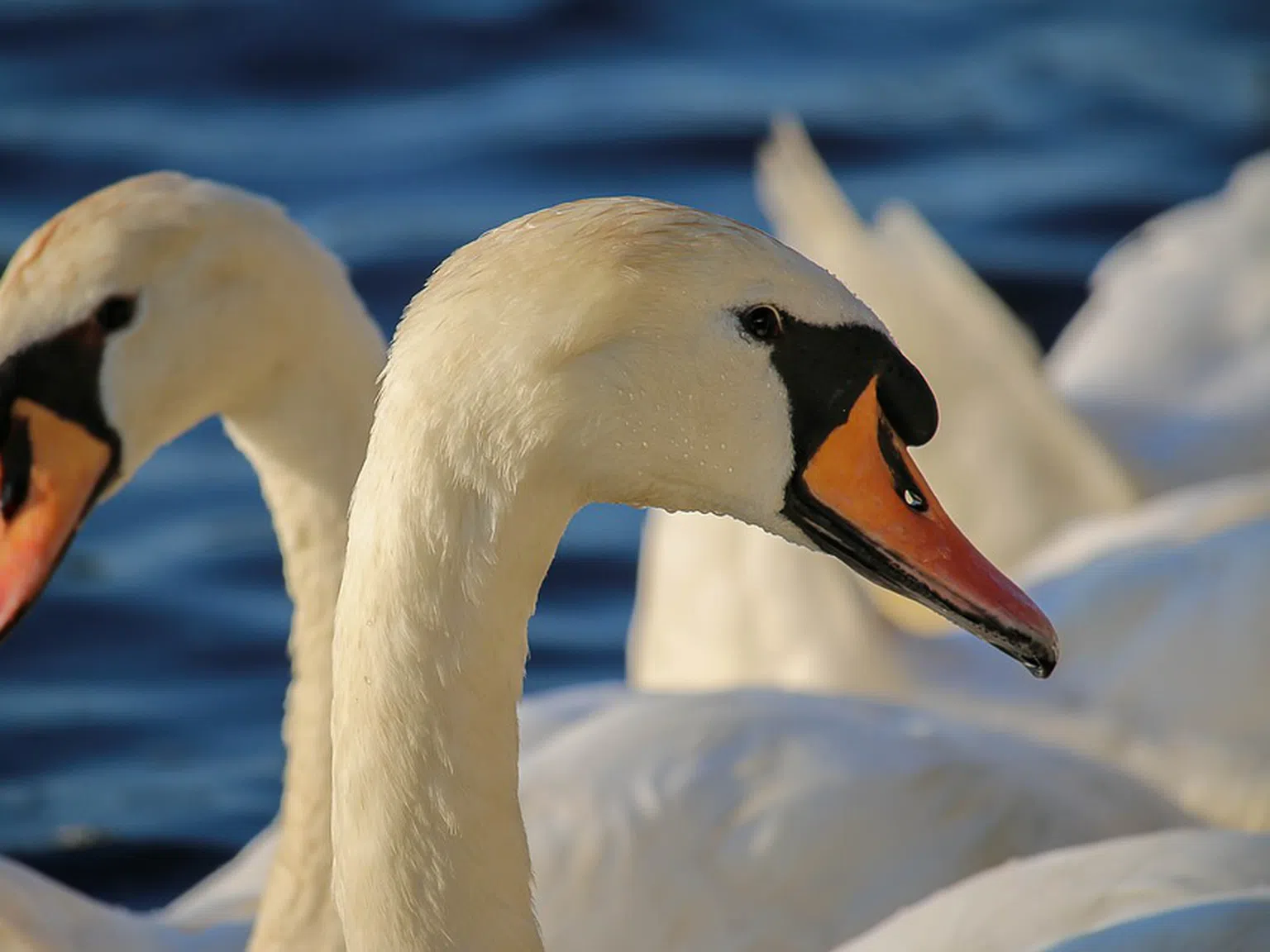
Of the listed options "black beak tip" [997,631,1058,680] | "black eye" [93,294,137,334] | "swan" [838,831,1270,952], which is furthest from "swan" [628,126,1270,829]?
"black beak tip" [997,631,1058,680]

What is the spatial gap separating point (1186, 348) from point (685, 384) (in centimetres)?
398

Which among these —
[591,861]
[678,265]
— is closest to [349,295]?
[591,861]

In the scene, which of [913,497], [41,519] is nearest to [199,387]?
[41,519]

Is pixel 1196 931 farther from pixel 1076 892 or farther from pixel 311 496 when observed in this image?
pixel 311 496

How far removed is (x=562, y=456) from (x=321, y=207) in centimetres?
607

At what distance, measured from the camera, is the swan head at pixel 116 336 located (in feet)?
10.00

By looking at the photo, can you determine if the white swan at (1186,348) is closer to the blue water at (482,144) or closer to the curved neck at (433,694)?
the blue water at (482,144)


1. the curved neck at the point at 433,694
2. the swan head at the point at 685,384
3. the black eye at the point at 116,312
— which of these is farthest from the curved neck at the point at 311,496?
the swan head at the point at 685,384

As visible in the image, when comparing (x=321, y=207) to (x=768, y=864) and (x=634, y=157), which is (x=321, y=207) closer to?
(x=634, y=157)

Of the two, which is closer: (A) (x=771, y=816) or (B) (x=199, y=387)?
(B) (x=199, y=387)

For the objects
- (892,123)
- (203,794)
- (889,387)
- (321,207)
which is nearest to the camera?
(889,387)

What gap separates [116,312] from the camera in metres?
3.12

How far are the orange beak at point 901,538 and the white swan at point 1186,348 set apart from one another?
10.8 ft

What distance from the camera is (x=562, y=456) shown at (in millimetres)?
2244
